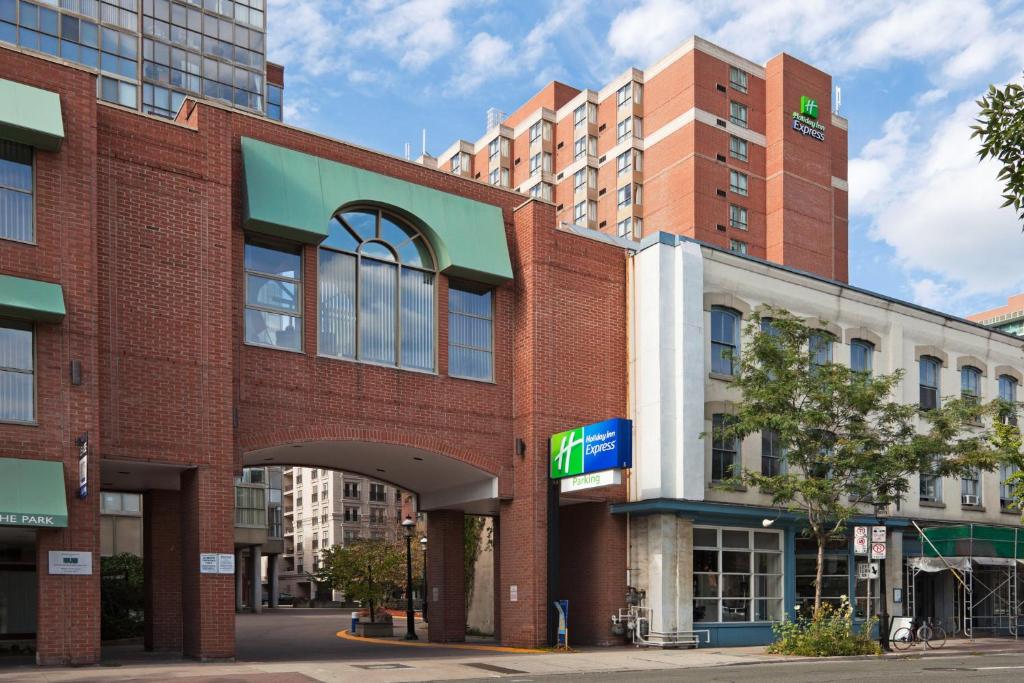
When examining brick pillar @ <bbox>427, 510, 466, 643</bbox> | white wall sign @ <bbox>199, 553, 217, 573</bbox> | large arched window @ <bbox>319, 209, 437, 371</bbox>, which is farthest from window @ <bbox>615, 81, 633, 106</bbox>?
white wall sign @ <bbox>199, 553, 217, 573</bbox>

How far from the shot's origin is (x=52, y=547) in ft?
62.8

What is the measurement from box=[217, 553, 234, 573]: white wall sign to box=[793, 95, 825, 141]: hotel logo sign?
6373 centimetres

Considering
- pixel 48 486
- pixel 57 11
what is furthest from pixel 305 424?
pixel 57 11

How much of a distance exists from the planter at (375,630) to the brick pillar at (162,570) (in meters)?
10.8

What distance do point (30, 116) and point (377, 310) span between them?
9.00 meters

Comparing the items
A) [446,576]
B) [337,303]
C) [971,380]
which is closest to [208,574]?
[337,303]

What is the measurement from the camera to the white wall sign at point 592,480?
24.1 m

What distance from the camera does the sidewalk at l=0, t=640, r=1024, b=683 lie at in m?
17.9

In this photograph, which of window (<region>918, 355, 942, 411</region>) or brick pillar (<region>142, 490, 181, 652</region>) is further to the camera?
window (<region>918, 355, 942, 411</region>)

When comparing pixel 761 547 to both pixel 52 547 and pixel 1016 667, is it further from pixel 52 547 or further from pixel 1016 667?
pixel 52 547

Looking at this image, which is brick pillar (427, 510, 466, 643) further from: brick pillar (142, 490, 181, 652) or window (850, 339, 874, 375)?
window (850, 339, 874, 375)

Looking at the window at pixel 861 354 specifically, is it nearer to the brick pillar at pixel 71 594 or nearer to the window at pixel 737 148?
the brick pillar at pixel 71 594

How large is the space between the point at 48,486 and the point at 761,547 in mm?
18786

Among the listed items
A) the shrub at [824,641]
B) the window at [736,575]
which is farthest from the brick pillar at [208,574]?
the shrub at [824,641]
